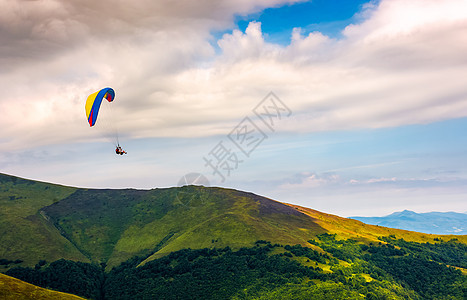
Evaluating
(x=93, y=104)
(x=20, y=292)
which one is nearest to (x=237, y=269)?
(x=20, y=292)

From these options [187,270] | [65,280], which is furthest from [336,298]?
[65,280]

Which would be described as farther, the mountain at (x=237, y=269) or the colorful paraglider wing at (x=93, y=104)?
the mountain at (x=237, y=269)

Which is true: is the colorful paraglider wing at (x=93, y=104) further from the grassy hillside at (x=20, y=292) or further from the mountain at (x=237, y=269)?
the mountain at (x=237, y=269)

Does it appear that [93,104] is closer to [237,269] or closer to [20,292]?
[20,292]

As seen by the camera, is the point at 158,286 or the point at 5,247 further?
the point at 5,247

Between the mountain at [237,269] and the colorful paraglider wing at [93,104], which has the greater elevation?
the colorful paraglider wing at [93,104]

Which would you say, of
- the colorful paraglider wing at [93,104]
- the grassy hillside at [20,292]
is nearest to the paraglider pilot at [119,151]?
the colorful paraglider wing at [93,104]

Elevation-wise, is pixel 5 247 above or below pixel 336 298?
above

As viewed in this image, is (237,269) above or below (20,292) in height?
above

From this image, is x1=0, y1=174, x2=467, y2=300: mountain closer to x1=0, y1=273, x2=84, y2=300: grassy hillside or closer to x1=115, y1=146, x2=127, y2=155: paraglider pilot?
x1=0, y1=273, x2=84, y2=300: grassy hillside

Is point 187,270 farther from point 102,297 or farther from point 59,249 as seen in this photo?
point 59,249

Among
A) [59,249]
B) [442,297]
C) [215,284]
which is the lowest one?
[442,297]
